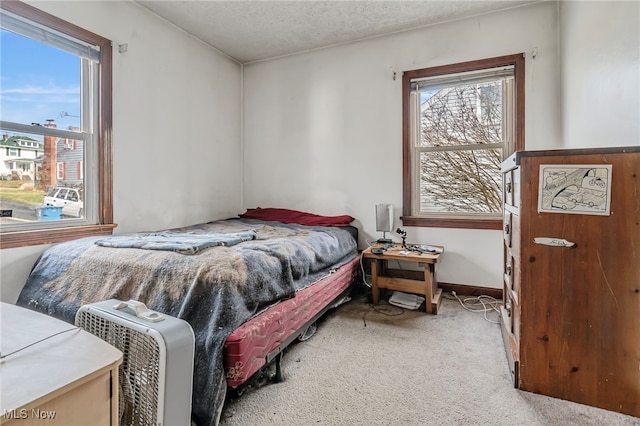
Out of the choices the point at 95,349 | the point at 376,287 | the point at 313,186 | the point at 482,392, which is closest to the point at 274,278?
the point at 95,349

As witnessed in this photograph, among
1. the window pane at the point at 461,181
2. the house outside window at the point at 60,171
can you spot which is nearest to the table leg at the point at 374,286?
the window pane at the point at 461,181

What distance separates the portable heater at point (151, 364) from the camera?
0.91m

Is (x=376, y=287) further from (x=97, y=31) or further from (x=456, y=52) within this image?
(x=97, y=31)

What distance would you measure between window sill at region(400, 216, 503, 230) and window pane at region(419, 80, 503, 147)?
0.75 m

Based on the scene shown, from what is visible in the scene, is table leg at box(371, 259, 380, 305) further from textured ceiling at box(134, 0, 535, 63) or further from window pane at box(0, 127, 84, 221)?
window pane at box(0, 127, 84, 221)

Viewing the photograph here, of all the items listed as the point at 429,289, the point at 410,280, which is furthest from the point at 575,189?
the point at 410,280

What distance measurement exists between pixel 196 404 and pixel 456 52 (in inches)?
134

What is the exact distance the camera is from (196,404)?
4.01 feet

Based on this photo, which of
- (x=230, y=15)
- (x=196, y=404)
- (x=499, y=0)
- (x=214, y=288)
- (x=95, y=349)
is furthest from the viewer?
(x=230, y=15)

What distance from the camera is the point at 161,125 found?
9.59ft

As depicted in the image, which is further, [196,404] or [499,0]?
[499,0]

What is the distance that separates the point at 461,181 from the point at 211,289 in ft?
8.56

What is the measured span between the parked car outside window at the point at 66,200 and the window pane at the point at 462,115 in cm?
309

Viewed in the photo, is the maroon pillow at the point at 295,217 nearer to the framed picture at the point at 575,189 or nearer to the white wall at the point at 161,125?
the white wall at the point at 161,125
